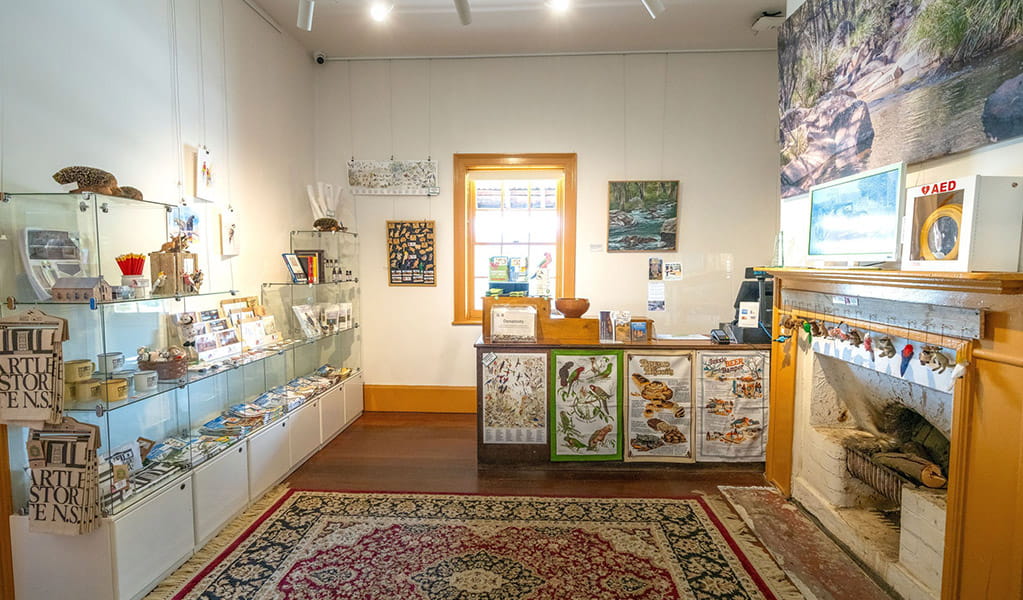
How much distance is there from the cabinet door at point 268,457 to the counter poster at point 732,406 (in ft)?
9.50

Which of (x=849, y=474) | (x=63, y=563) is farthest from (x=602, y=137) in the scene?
(x=63, y=563)

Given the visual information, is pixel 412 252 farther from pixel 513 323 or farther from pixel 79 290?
pixel 79 290

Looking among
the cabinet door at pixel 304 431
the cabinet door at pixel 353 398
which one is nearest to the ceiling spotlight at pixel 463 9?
the cabinet door at pixel 304 431

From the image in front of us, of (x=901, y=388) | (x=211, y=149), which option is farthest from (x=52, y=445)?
(x=901, y=388)

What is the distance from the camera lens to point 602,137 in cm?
480

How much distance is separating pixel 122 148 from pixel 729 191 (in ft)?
15.3

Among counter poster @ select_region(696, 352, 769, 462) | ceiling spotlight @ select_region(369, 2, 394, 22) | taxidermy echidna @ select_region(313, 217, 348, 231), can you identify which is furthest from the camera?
taxidermy echidna @ select_region(313, 217, 348, 231)

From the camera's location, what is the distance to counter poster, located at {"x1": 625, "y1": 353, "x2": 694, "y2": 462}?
355 cm

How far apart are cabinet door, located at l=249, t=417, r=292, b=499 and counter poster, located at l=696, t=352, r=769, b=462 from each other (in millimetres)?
2895

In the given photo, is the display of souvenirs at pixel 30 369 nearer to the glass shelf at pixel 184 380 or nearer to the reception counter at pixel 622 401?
the glass shelf at pixel 184 380

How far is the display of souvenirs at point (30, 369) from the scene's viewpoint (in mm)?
2020

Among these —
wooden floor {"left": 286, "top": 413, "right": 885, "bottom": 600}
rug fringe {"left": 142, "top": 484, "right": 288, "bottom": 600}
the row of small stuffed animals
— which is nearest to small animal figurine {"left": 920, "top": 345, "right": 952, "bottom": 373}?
the row of small stuffed animals

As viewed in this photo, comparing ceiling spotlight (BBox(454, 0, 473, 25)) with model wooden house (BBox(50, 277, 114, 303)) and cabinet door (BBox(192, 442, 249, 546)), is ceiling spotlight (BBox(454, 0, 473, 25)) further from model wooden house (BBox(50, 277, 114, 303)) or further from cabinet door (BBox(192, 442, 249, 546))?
cabinet door (BBox(192, 442, 249, 546))

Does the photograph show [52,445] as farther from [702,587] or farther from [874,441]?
[874,441]
